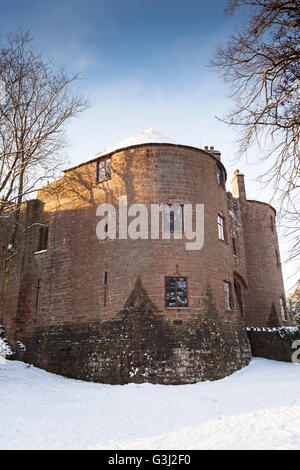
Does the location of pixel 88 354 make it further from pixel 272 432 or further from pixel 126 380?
pixel 272 432

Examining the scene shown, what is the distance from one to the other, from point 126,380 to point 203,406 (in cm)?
383

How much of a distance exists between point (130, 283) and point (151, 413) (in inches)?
218

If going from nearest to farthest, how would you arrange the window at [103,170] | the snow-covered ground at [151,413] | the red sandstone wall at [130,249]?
1. the snow-covered ground at [151,413]
2. the red sandstone wall at [130,249]
3. the window at [103,170]

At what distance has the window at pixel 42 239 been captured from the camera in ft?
62.6

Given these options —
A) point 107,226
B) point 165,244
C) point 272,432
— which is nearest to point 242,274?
point 165,244

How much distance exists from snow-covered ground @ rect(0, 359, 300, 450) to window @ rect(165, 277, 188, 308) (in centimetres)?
297

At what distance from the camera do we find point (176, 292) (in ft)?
45.6

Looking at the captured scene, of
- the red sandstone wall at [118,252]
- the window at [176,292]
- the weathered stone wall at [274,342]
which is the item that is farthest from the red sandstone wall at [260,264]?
the window at [176,292]

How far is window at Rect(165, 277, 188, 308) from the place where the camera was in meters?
13.8

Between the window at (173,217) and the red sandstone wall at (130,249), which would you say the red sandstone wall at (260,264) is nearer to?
the red sandstone wall at (130,249)

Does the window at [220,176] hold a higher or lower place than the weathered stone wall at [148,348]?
higher

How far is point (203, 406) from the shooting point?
9.95 metres

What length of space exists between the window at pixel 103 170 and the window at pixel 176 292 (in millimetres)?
6126

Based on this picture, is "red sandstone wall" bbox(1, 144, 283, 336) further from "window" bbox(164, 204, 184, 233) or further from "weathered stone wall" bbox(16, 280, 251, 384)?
"weathered stone wall" bbox(16, 280, 251, 384)
